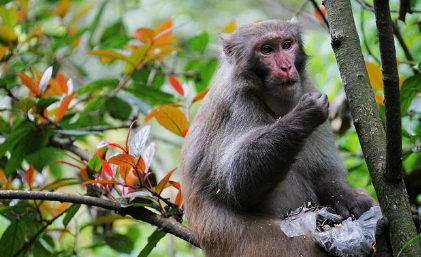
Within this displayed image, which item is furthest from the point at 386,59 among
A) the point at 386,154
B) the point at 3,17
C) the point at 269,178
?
the point at 3,17

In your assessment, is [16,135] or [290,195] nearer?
[290,195]

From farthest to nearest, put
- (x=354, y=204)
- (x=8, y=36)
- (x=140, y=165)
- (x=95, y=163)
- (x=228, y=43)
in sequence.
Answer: (x=8, y=36), (x=228, y=43), (x=95, y=163), (x=354, y=204), (x=140, y=165)

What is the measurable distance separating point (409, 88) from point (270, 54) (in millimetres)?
982

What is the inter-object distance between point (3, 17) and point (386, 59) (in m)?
3.98

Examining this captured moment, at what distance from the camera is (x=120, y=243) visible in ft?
17.3

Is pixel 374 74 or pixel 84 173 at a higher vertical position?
pixel 374 74

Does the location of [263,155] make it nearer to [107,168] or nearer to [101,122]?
[107,168]

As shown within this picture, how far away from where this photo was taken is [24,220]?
15.2ft

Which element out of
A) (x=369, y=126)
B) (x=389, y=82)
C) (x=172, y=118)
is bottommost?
(x=172, y=118)

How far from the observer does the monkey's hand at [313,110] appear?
3.88 meters

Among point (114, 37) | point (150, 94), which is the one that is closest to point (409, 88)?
point (150, 94)

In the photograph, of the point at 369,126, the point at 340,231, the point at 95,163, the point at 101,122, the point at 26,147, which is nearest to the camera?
the point at 369,126

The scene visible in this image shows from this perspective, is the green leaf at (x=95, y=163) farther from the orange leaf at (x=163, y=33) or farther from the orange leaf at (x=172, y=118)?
the orange leaf at (x=163, y=33)

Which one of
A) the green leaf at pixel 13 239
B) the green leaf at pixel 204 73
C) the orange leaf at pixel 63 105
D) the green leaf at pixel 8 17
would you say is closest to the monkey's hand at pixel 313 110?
the orange leaf at pixel 63 105
